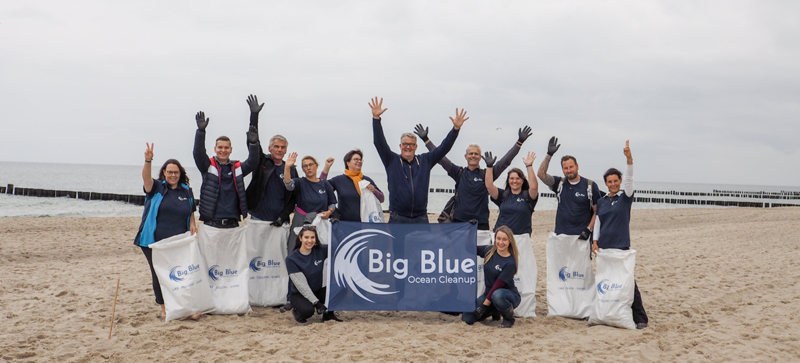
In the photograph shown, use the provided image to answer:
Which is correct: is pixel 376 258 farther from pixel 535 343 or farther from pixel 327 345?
pixel 535 343

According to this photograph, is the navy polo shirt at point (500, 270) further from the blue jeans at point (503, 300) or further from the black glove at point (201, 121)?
the black glove at point (201, 121)

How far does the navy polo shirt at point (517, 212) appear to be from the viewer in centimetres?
598

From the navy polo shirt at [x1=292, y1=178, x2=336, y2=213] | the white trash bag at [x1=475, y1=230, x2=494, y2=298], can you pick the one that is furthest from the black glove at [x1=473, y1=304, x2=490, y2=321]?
the navy polo shirt at [x1=292, y1=178, x2=336, y2=213]

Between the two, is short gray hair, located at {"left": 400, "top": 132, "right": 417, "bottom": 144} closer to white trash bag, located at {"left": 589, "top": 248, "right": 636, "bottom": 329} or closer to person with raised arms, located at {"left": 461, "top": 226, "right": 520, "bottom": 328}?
person with raised arms, located at {"left": 461, "top": 226, "right": 520, "bottom": 328}

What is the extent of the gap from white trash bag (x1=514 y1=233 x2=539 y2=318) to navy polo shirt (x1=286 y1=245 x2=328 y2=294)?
2.32 metres

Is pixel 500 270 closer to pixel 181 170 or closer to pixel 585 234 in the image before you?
pixel 585 234

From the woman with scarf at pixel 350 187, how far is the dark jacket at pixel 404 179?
22.8 inches

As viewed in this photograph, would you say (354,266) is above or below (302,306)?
above

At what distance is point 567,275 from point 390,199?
90.8 inches

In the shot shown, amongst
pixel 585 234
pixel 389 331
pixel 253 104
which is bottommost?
pixel 389 331

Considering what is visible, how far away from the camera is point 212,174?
18.8ft

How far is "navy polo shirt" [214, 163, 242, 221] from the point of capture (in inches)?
229

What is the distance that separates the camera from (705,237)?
15.3 m

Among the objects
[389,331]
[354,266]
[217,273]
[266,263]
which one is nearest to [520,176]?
[354,266]
